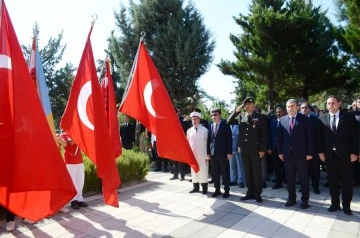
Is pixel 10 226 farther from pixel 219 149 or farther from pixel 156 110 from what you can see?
pixel 219 149

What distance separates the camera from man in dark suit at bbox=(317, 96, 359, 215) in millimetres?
5562

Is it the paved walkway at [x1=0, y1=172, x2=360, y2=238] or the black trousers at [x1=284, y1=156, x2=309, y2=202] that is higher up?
the black trousers at [x1=284, y1=156, x2=309, y2=202]

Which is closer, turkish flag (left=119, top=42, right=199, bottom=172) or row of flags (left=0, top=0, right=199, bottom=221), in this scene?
row of flags (left=0, top=0, right=199, bottom=221)

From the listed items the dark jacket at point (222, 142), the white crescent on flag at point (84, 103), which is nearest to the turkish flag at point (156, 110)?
the white crescent on flag at point (84, 103)

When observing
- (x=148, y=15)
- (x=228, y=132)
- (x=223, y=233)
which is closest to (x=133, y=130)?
(x=228, y=132)

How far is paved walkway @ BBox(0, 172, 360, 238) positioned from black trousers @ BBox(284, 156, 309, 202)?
10.2 inches

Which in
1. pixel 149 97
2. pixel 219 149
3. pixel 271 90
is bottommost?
pixel 219 149

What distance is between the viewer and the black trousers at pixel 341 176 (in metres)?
5.57

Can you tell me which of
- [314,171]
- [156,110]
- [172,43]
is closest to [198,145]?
[156,110]

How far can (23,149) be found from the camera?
3.49m

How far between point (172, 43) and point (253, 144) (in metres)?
15.8

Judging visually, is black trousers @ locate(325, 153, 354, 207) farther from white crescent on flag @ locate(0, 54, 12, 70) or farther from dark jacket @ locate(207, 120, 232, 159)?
white crescent on flag @ locate(0, 54, 12, 70)

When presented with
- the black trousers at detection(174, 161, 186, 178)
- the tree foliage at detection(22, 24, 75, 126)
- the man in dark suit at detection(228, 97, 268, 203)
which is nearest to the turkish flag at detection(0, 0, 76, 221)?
the man in dark suit at detection(228, 97, 268, 203)

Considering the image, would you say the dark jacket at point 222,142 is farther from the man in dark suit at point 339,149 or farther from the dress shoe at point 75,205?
the dress shoe at point 75,205
